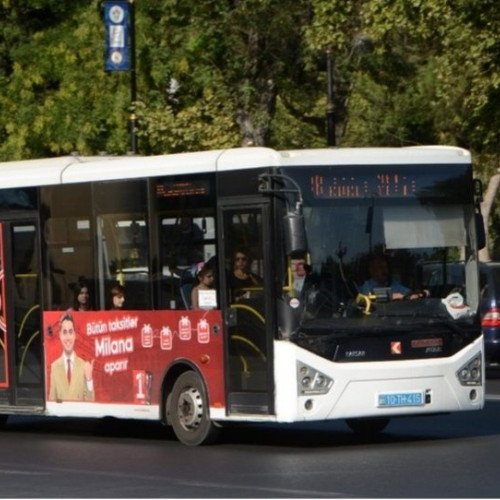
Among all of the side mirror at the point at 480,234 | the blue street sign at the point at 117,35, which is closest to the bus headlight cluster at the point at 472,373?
the side mirror at the point at 480,234

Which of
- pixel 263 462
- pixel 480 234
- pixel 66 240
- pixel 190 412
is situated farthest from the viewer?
pixel 66 240

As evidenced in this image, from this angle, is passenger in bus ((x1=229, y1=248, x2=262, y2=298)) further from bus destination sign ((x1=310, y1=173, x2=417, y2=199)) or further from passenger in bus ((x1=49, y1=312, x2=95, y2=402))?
passenger in bus ((x1=49, y1=312, x2=95, y2=402))

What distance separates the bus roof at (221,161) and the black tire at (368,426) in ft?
8.43

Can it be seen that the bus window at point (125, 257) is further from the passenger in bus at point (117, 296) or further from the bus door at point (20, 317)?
the bus door at point (20, 317)

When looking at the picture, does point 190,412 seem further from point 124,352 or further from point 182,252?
point 182,252

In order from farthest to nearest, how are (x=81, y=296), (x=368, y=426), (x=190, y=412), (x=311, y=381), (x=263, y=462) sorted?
1. (x=81, y=296)
2. (x=368, y=426)
3. (x=190, y=412)
4. (x=311, y=381)
5. (x=263, y=462)

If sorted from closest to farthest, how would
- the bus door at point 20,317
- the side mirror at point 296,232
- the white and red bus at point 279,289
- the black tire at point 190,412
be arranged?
1. the side mirror at point 296,232
2. the white and red bus at point 279,289
3. the black tire at point 190,412
4. the bus door at point 20,317

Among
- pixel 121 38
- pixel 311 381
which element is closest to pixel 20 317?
pixel 311 381

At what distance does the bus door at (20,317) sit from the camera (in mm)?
19875

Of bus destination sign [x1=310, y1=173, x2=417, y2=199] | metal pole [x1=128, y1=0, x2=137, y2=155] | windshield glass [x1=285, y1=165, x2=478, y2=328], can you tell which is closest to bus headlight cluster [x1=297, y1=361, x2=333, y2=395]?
windshield glass [x1=285, y1=165, x2=478, y2=328]

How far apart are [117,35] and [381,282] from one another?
2029cm

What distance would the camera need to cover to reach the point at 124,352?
18641 millimetres

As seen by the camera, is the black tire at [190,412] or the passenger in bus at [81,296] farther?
the passenger in bus at [81,296]

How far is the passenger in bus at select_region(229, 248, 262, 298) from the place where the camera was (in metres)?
17.1
